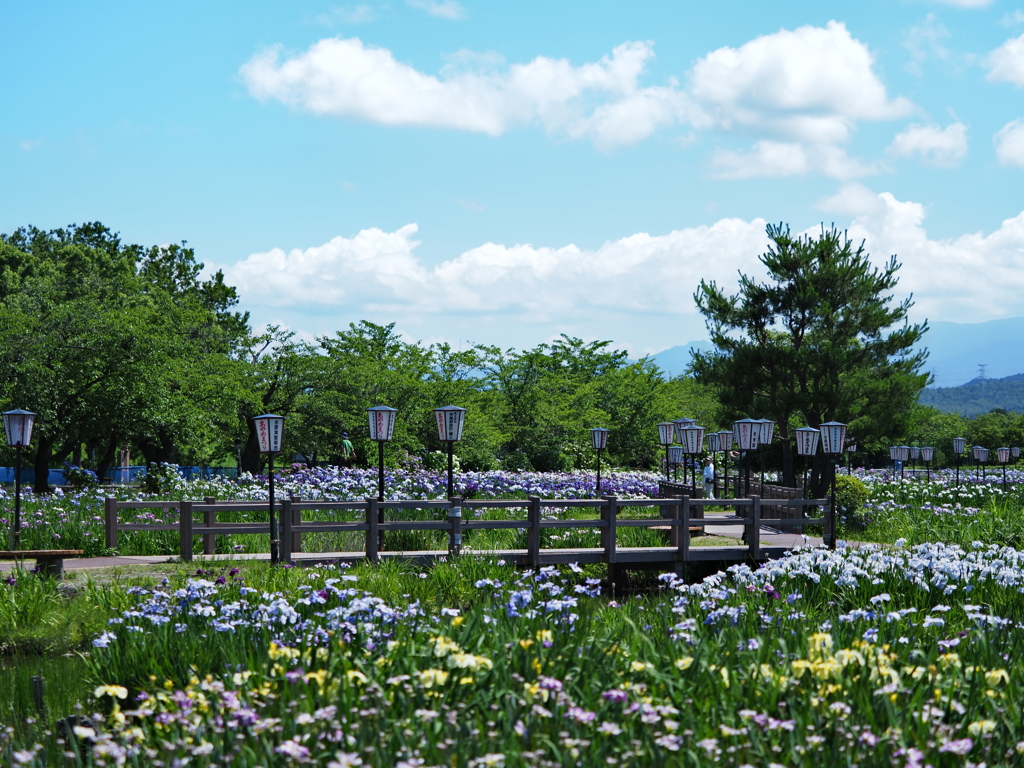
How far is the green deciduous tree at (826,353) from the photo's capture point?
25.9m

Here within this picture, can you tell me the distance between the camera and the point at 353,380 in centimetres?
3020

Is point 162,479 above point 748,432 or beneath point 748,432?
beneath

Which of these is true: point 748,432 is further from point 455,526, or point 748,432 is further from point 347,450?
point 347,450

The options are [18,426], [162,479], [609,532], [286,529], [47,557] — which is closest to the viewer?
[47,557]

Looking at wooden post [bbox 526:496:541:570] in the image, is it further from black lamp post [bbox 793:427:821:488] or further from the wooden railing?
black lamp post [bbox 793:427:821:488]

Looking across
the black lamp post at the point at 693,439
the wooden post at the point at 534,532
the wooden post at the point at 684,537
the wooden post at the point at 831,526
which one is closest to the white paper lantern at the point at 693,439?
the black lamp post at the point at 693,439

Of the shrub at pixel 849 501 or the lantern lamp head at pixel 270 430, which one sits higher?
the lantern lamp head at pixel 270 430

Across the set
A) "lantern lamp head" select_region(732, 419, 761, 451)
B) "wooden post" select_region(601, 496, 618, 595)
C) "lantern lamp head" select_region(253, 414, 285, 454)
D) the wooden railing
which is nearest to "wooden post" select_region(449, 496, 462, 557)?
the wooden railing

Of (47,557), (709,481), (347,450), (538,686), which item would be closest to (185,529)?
(47,557)

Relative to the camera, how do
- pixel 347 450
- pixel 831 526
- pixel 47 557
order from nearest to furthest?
pixel 47 557
pixel 831 526
pixel 347 450

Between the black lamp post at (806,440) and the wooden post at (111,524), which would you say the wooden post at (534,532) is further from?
the black lamp post at (806,440)

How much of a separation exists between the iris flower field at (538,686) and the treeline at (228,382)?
50.5 feet

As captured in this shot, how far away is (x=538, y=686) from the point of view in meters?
5.23

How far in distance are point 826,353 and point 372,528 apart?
16.6 meters
